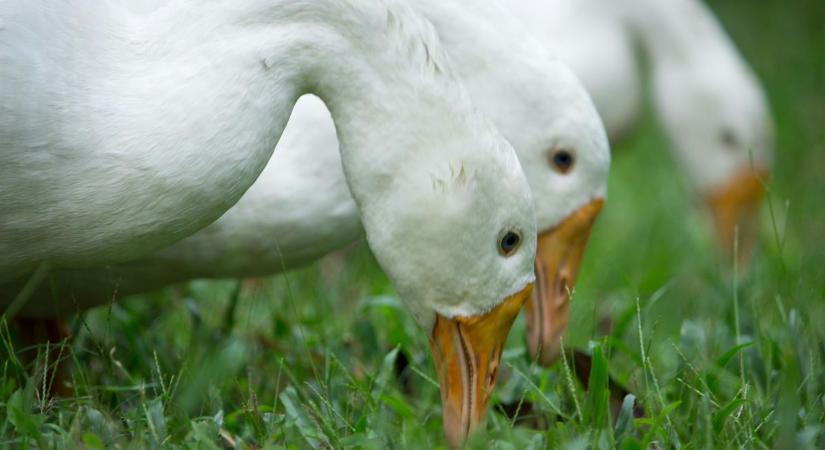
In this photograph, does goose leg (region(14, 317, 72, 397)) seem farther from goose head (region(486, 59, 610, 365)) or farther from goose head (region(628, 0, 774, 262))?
goose head (region(628, 0, 774, 262))

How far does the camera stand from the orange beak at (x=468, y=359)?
2.71 m

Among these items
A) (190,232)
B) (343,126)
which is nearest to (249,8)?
(343,126)

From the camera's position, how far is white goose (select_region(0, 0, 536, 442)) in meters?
2.38

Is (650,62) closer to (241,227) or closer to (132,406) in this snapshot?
(241,227)

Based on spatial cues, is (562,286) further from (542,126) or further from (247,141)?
(247,141)

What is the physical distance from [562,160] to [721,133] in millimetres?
2228

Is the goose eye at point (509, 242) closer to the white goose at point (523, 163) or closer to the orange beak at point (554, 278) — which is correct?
the white goose at point (523, 163)

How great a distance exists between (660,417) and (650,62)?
338 centimetres

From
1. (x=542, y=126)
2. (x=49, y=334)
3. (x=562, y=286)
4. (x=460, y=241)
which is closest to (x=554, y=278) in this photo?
(x=562, y=286)

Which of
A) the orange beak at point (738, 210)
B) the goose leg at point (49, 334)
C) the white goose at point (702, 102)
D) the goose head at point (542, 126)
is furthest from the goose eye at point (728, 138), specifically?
the goose leg at point (49, 334)

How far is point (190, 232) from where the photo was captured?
2.53 meters

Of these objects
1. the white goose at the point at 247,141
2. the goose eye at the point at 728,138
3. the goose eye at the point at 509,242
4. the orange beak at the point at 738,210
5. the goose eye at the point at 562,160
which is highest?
the white goose at the point at 247,141

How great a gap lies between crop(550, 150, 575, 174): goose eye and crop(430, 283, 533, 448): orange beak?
780mm

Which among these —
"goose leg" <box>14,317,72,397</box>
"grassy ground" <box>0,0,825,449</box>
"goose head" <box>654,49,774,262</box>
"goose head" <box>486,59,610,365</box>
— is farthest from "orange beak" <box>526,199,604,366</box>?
"goose head" <box>654,49,774,262</box>
